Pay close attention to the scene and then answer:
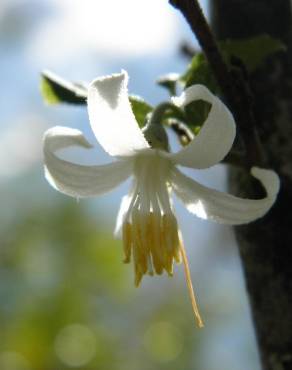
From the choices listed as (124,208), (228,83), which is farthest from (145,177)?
(228,83)

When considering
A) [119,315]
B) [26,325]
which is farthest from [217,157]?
[119,315]

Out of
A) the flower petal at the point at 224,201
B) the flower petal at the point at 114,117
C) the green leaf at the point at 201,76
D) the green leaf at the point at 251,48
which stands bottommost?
the flower petal at the point at 224,201

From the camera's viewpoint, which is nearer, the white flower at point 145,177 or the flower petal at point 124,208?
the white flower at point 145,177

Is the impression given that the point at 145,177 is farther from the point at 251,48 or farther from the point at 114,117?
the point at 251,48

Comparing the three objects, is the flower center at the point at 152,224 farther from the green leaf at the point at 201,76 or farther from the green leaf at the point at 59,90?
the green leaf at the point at 59,90

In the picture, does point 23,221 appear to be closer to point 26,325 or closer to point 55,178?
point 26,325

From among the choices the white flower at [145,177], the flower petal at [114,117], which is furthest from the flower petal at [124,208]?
the flower petal at [114,117]
